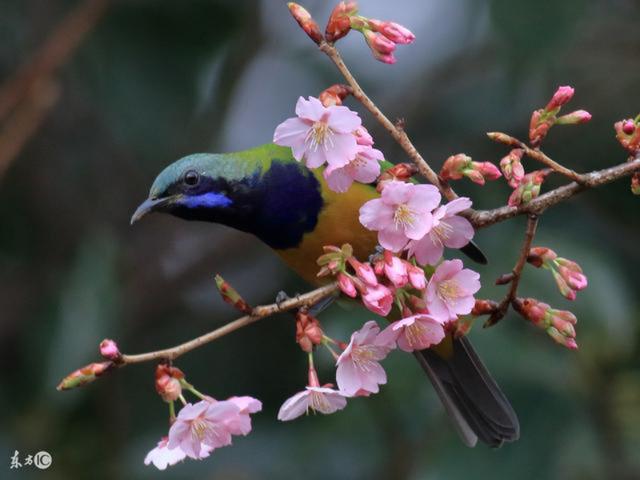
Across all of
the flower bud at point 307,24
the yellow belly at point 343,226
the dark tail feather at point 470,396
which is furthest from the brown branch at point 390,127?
the dark tail feather at point 470,396

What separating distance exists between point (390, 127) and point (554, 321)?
59cm

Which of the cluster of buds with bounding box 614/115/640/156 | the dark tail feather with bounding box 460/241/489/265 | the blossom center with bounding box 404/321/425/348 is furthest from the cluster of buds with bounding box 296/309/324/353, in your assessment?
the dark tail feather with bounding box 460/241/489/265

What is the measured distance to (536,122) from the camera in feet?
8.41

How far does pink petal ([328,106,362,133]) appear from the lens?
8.14ft

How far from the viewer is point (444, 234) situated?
2570mm

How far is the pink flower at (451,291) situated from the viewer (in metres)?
2.57

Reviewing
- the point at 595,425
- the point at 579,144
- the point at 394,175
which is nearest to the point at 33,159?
the point at 579,144

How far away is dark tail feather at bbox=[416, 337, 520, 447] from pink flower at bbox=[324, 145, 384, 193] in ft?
4.45

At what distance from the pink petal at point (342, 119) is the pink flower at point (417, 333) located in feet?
1.52

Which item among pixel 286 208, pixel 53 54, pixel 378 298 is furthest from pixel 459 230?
pixel 53 54

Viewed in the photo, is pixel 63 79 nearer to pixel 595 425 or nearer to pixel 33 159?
pixel 33 159

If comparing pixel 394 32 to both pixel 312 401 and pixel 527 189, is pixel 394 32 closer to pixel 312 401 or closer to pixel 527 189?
pixel 527 189

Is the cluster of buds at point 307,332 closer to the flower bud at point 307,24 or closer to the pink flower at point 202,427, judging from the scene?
the pink flower at point 202,427

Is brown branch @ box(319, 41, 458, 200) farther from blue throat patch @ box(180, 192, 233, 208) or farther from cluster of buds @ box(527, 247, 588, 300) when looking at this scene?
blue throat patch @ box(180, 192, 233, 208)
